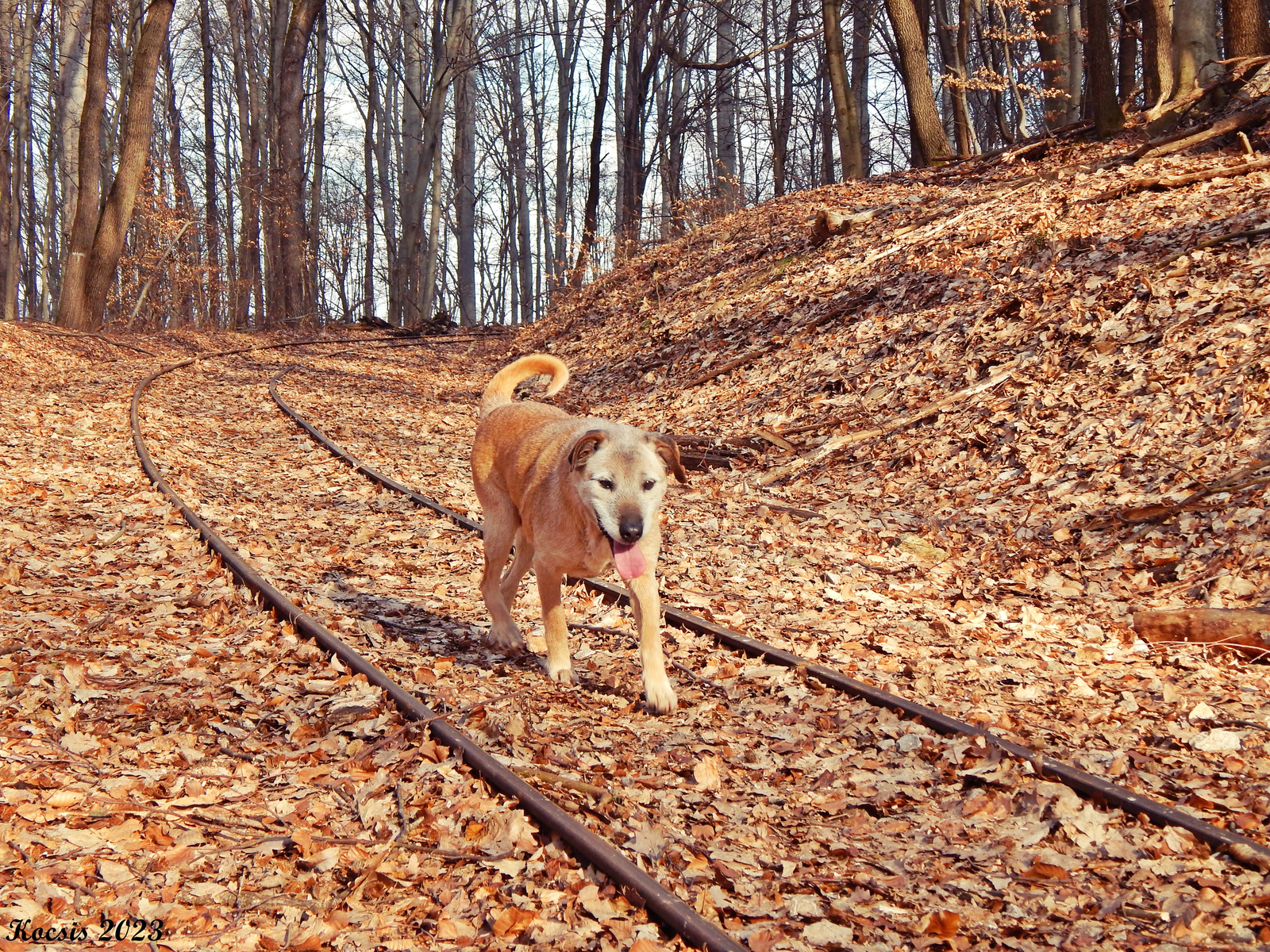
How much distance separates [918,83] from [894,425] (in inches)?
462

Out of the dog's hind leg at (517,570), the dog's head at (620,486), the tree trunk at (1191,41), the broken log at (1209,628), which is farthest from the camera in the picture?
the tree trunk at (1191,41)

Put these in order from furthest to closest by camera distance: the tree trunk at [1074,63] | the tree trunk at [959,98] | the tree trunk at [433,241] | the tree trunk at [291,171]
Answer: the tree trunk at [433,241], the tree trunk at [291,171], the tree trunk at [1074,63], the tree trunk at [959,98]

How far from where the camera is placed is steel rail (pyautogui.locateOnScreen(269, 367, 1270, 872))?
12.0ft

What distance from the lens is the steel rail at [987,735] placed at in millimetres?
3672

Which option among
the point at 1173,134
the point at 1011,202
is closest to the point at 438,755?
the point at 1011,202

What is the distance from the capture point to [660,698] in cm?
512

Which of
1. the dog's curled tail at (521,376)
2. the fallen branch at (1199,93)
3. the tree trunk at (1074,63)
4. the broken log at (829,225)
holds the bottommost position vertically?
the dog's curled tail at (521,376)

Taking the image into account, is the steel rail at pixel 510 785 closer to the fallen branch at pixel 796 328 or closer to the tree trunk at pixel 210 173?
the fallen branch at pixel 796 328

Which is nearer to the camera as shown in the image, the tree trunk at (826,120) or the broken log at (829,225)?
the broken log at (829,225)

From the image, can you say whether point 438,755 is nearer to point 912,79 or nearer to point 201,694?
point 201,694

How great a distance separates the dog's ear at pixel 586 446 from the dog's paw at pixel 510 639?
1.55m

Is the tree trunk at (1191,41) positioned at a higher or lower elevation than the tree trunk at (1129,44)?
lower

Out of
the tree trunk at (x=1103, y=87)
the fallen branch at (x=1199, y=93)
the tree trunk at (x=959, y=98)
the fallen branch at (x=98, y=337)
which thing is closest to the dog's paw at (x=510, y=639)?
the fallen branch at (x=1199, y=93)

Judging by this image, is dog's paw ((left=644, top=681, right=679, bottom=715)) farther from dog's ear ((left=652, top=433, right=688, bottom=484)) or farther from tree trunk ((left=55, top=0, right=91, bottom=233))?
tree trunk ((left=55, top=0, right=91, bottom=233))
